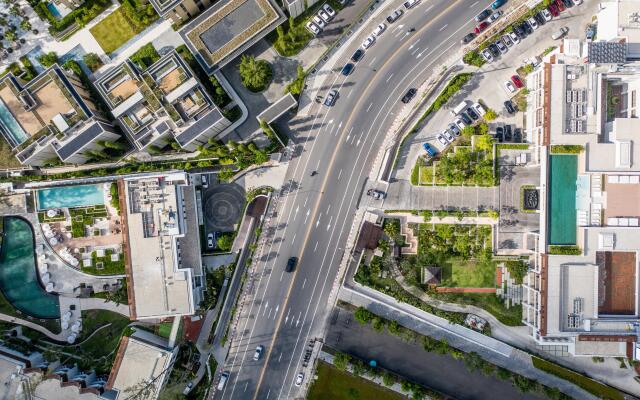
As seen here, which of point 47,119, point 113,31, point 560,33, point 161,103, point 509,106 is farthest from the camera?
point 113,31

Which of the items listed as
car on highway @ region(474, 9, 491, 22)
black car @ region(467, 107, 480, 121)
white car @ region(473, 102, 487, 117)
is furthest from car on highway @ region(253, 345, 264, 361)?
car on highway @ region(474, 9, 491, 22)

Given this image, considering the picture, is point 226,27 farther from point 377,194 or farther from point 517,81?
point 517,81

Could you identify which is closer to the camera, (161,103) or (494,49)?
(161,103)

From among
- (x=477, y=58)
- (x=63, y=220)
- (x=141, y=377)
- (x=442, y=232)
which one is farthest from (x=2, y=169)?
(x=477, y=58)

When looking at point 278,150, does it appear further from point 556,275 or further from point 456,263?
point 556,275

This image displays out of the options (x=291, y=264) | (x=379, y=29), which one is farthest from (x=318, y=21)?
(x=291, y=264)

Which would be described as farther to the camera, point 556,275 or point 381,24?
point 381,24

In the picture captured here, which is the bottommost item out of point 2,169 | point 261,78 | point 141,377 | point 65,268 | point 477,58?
point 141,377
